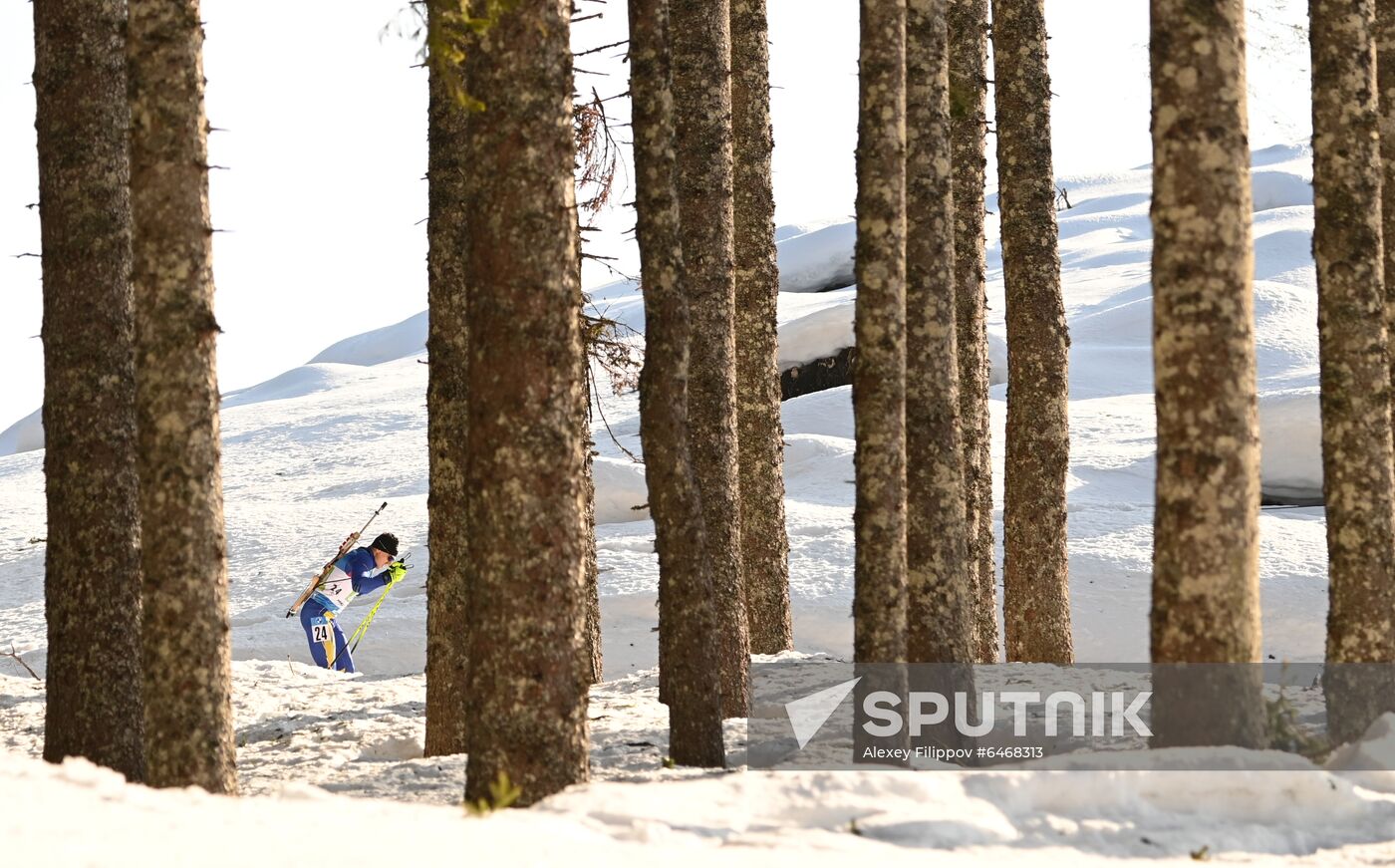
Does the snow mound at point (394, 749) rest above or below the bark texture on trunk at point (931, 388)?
below

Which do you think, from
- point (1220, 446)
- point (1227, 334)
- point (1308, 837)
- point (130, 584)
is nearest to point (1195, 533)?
point (1220, 446)

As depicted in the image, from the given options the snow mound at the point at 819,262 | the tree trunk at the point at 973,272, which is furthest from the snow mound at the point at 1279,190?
the tree trunk at the point at 973,272

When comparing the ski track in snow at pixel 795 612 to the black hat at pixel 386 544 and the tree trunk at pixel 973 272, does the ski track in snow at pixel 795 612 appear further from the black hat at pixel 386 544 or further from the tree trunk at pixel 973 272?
the tree trunk at pixel 973 272

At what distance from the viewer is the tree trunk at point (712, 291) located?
8.96 meters

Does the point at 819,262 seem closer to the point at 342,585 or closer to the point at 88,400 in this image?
the point at 342,585

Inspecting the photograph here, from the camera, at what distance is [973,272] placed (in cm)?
1180

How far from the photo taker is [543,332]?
5.77 meters

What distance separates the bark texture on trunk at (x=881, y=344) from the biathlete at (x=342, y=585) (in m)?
8.92

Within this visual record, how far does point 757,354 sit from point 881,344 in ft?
13.4

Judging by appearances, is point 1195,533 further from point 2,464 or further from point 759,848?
point 2,464

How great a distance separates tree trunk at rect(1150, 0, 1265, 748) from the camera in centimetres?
550

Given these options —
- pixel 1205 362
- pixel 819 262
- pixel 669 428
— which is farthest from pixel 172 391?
pixel 819 262

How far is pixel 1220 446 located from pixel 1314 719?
4.61 m

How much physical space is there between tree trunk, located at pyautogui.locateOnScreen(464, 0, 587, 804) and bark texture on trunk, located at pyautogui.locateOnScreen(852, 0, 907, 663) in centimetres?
→ 203
